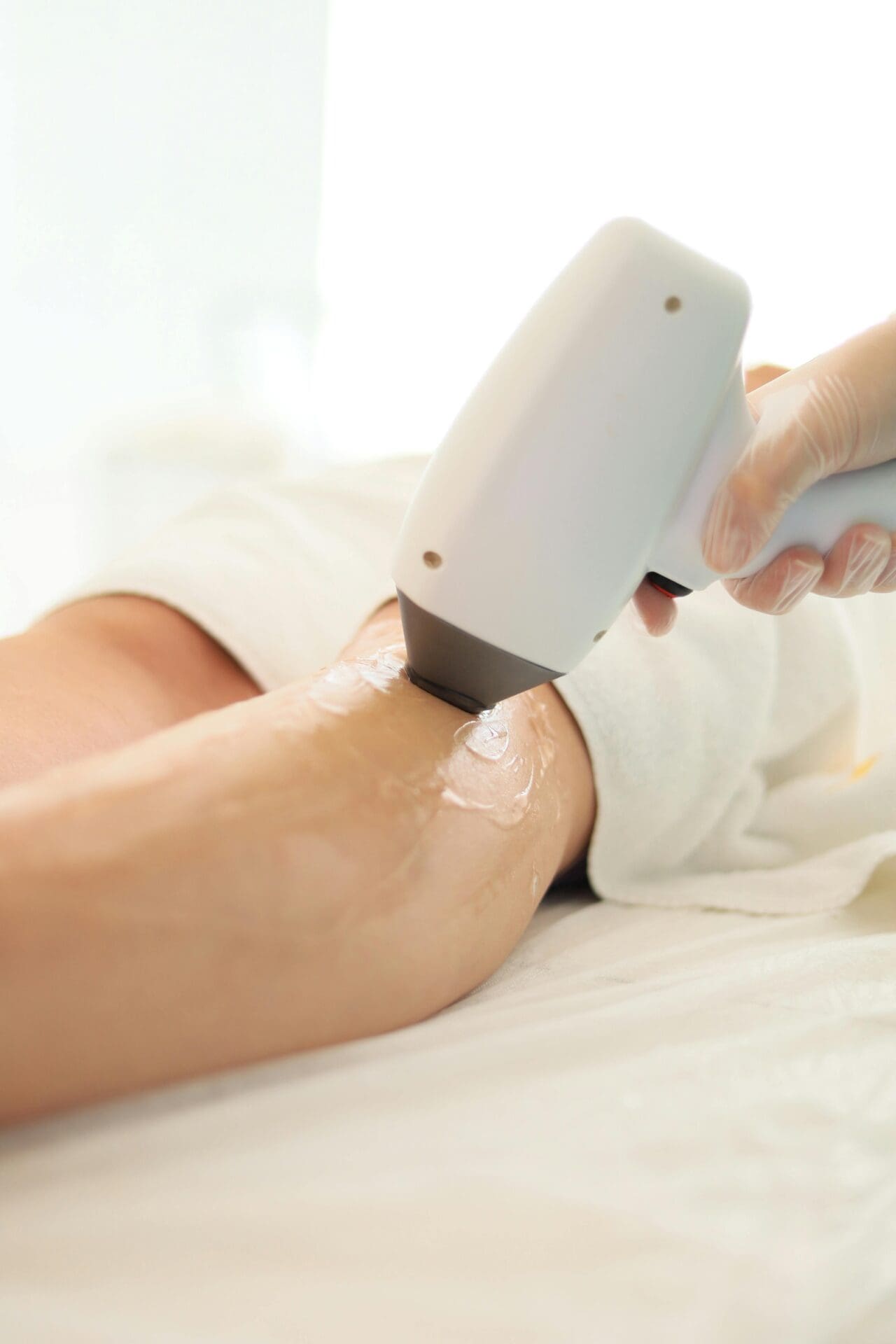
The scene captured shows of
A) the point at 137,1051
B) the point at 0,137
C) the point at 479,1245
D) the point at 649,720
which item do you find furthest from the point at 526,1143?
the point at 0,137

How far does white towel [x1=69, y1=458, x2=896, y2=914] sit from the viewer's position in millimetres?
834

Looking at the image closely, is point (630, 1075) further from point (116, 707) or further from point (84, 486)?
point (84, 486)

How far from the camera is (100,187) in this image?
224cm

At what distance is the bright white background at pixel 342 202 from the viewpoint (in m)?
1.93

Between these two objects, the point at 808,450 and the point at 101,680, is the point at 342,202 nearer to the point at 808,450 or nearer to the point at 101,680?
the point at 101,680

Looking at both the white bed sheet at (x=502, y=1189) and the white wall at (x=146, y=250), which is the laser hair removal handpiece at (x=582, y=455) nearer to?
the white bed sheet at (x=502, y=1189)

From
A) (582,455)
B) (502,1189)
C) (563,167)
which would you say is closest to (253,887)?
(502,1189)

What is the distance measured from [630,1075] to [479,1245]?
0.14 m

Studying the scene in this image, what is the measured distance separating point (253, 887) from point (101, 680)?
0.41 meters

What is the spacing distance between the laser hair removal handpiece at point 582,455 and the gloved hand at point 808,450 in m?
0.02

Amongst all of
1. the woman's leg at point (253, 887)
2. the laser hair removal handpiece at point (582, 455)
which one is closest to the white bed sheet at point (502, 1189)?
the woman's leg at point (253, 887)

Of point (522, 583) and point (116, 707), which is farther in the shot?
point (116, 707)

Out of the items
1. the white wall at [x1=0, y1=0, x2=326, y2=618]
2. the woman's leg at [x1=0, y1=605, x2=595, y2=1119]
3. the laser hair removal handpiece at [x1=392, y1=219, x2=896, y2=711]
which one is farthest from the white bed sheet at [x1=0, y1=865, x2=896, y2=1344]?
the white wall at [x1=0, y1=0, x2=326, y2=618]

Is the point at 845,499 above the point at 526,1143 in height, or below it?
above
